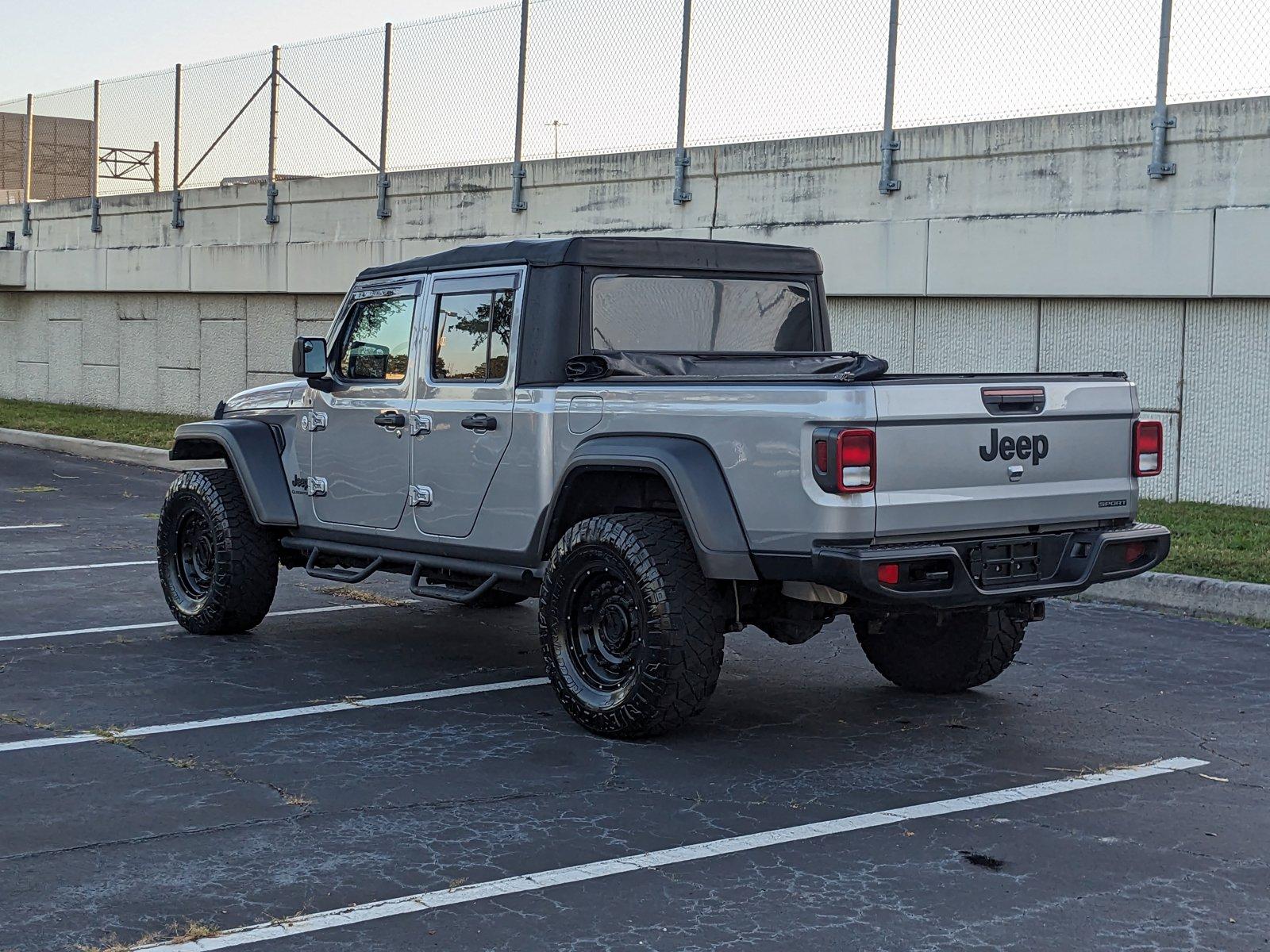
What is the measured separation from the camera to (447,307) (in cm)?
771

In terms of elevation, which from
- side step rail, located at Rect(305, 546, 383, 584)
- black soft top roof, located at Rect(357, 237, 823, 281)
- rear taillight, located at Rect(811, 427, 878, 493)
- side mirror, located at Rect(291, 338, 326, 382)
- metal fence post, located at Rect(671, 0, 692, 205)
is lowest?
side step rail, located at Rect(305, 546, 383, 584)

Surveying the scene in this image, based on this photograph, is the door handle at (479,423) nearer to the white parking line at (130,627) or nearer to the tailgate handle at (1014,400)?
the tailgate handle at (1014,400)

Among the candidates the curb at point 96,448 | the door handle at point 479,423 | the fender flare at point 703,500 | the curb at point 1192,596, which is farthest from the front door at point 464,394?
the curb at point 96,448

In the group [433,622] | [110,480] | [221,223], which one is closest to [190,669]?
[433,622]

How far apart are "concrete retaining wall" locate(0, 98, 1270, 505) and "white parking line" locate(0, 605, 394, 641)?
23.1 ft

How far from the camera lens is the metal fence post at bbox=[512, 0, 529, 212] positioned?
1952cm

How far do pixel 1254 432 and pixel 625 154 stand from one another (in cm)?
790

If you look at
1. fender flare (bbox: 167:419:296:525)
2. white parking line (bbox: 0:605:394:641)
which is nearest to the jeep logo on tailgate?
fender flare (bbox: 167:419:296:525)

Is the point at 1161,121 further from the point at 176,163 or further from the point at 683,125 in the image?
the point at 176,163

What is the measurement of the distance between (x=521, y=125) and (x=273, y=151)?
5.50 metres

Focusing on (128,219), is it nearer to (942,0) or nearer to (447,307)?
(942,0)

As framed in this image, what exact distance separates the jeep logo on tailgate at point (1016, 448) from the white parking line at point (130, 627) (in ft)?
15.9

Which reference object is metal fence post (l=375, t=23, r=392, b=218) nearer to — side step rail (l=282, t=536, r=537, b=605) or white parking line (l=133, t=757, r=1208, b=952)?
side step rail (l=282, t=536, r=537, b=605)

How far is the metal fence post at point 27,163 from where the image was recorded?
29875 mm
